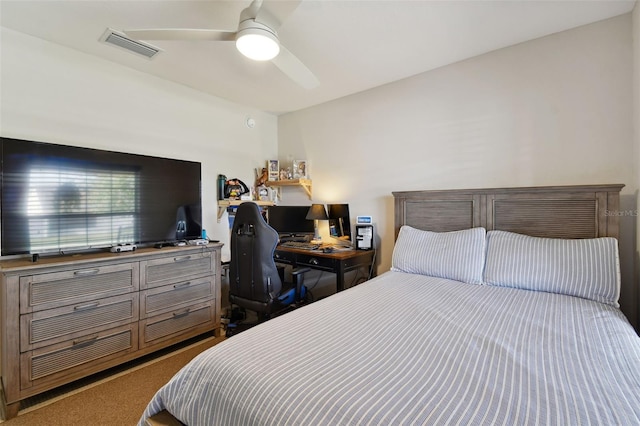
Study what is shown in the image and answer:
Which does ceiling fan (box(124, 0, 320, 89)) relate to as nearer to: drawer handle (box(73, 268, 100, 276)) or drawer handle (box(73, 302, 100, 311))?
drawer handle (box(73, 268, 100, 276))

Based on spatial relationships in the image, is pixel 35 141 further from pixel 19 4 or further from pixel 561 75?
pixel 561 75

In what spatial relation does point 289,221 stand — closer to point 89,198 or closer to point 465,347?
point 89,198

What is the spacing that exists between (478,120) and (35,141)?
3.36 m

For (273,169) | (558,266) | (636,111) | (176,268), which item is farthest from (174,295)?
(636,111)

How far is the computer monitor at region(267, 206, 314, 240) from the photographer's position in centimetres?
349

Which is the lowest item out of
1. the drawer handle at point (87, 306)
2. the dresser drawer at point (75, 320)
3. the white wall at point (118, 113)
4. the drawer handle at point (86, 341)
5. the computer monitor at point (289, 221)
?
the drawer handle at point (86, 341)

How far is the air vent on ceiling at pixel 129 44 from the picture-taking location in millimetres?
2076

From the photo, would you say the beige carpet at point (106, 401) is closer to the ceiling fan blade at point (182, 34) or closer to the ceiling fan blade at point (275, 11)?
the ceiling fan blade at point (182, 34)

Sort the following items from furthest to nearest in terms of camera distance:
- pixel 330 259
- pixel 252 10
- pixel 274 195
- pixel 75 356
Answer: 1. pixel 274 195
2. pixel 330 259
3. pixel 75 356
4. pixel 252 10

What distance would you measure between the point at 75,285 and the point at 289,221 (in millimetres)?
2040

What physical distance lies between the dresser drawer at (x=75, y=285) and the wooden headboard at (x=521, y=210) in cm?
227

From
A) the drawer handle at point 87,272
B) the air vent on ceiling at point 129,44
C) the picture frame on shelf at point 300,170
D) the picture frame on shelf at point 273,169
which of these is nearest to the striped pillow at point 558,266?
the picture frame on shelf at point 300,170

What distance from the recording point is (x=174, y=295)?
8.08 feet

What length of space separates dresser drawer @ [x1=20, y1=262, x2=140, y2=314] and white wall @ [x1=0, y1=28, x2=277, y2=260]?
3.43 feet
